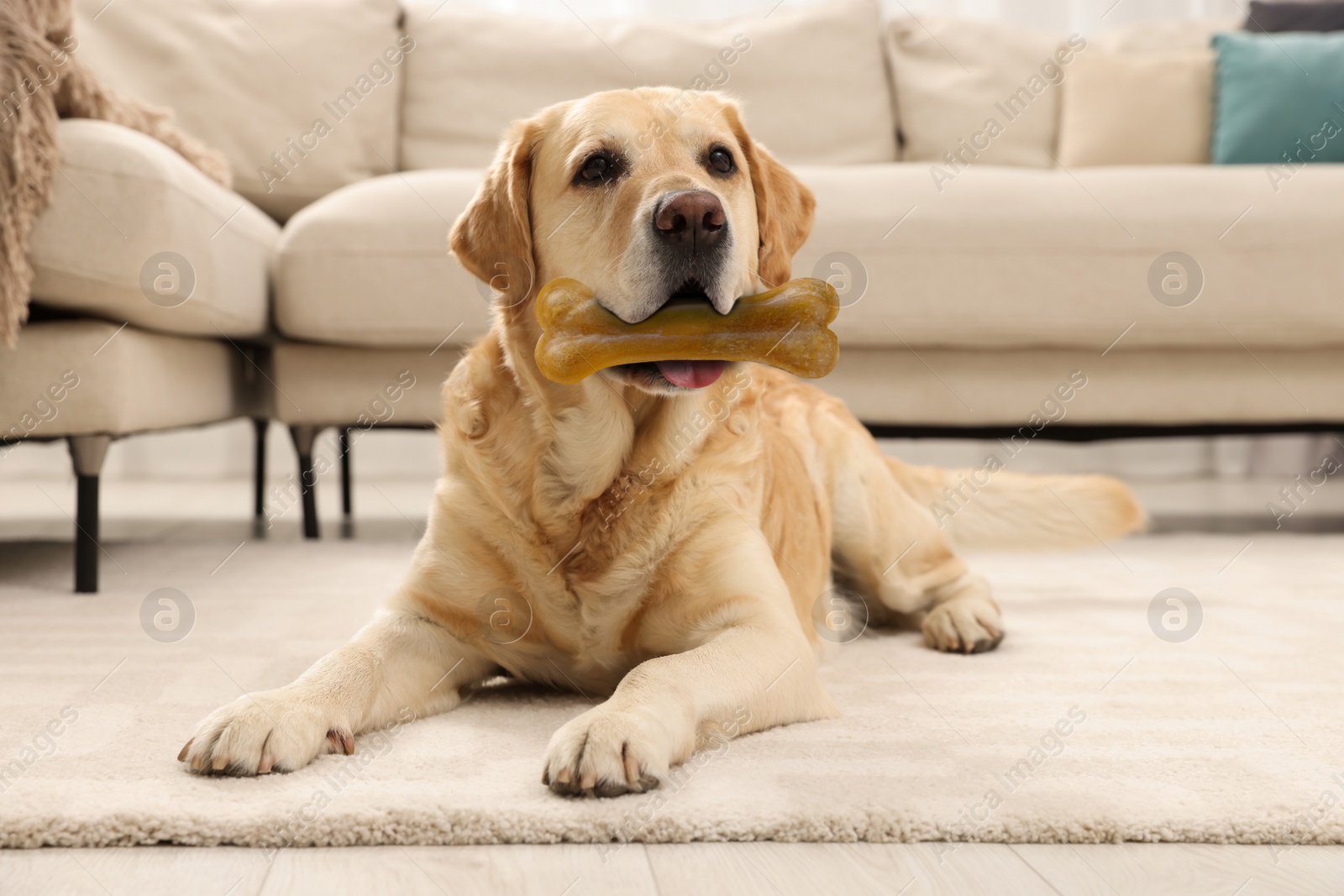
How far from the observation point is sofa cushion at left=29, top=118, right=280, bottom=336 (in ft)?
7.21

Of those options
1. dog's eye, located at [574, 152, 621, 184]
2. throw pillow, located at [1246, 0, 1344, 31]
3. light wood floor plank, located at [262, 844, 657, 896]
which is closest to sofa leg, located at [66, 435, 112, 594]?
dog's eye, located at [574, 152, 621, 184]

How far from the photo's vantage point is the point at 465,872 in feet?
3.10

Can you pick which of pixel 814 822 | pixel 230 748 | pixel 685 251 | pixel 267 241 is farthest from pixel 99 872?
pixel 267 241

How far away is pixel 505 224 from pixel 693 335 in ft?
1.49

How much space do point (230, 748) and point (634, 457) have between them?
0.69 metres

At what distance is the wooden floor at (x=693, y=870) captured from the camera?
92 cm

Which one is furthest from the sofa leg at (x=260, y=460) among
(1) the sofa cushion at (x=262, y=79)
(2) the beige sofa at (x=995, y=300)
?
(1) the sofa cushion at (x=262, y=79)

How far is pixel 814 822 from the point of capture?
3.38ft

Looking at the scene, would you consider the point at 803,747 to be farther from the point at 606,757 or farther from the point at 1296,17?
the point at 1296,17

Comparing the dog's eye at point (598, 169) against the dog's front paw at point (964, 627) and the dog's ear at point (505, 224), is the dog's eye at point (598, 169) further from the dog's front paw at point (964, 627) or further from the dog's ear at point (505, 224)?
the dog's front paw at point (964, 627)

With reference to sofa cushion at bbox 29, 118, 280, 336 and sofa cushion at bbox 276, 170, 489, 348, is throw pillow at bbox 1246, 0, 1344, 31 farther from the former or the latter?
sofa cushion at bbox 29, 118, 280, 336

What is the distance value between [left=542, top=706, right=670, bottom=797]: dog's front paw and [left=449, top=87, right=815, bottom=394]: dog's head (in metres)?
0.53

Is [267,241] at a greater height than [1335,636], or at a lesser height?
greater

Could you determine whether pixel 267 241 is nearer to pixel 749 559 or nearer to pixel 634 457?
pixel 634 457
